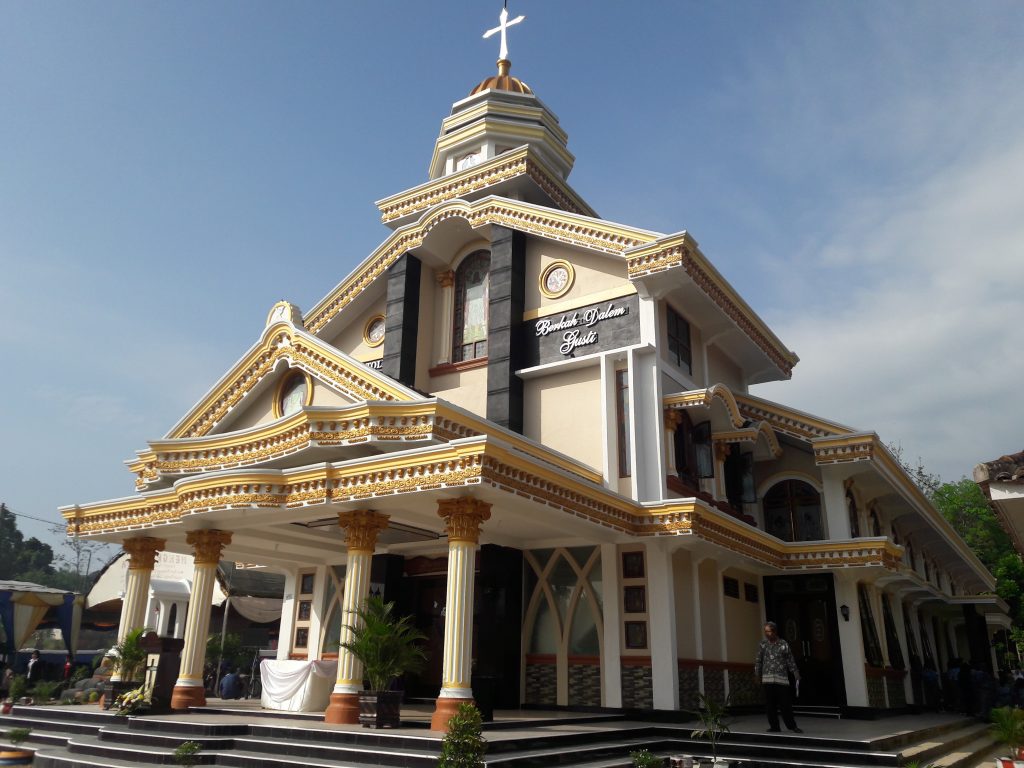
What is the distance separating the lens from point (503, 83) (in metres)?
23.2

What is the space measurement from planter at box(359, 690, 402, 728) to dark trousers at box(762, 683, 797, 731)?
5.34 metres

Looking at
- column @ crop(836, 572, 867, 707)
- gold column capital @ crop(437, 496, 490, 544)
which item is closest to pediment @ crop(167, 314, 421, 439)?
gold column capital @ crop(437, 496, 490, 544)

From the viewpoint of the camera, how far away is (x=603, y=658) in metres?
14.0

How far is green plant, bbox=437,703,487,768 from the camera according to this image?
7855 mm

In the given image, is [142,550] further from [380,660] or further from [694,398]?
[694,398]

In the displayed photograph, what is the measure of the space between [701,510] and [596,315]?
4.57 meters

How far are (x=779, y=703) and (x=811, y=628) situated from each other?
5.92m

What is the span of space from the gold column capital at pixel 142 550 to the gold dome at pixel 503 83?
14.9m

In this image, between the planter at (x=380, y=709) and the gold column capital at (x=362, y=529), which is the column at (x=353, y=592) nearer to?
the gold column capital at (x=362, y=529)

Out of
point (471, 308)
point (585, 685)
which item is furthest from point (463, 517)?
point (471, 308)

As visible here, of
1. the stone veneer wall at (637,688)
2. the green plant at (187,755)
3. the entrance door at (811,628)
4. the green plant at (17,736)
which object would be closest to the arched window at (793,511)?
the entrance door at (811,628)

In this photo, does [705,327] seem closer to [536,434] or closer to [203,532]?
[536,434]

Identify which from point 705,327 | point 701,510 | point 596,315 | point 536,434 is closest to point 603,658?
point 701,510

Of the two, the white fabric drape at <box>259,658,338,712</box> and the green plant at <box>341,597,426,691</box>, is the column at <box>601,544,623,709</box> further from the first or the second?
the white fabric drape at <box>259,658,338,712</box>
